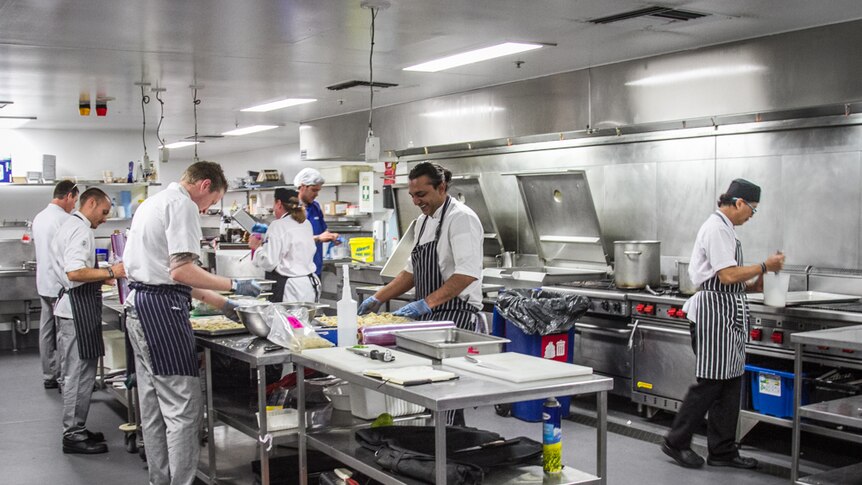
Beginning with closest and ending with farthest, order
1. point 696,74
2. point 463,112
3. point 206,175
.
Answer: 1. point 206,175
2. point 696,74
3. point 463,112

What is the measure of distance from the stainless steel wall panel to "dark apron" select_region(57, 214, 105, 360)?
464 centimetres

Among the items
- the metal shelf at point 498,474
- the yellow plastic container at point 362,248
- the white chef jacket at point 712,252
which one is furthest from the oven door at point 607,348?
the yellow plastic container at point 362,248

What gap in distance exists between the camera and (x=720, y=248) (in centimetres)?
471

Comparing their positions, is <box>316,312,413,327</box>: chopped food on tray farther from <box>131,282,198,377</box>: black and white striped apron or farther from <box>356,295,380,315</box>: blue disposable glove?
<box>131,282,198,377</box>: black and white striped apron

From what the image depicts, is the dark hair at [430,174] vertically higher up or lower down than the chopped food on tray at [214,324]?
higher up

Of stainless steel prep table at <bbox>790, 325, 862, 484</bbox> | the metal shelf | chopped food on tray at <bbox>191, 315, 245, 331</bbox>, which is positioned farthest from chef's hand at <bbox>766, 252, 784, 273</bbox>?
chopped food on tray at <bbox>191, 315, 245, 331</bbox>

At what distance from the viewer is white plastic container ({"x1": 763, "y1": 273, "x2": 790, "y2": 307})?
489 cm

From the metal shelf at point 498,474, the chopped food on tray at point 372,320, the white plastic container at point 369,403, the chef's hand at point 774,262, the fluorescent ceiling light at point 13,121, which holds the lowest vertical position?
the metal shelf at point 498,474

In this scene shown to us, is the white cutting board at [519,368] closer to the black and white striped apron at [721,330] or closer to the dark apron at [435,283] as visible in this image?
the dark apron at [435,283]

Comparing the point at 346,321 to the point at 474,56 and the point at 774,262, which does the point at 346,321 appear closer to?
the point at 774,262

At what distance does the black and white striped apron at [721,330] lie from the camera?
4715 mm

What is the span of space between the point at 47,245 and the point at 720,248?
5.32 metres

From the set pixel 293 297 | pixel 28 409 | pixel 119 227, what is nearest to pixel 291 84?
pixel 293 297

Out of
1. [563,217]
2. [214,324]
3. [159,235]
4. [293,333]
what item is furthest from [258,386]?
[563,217]
